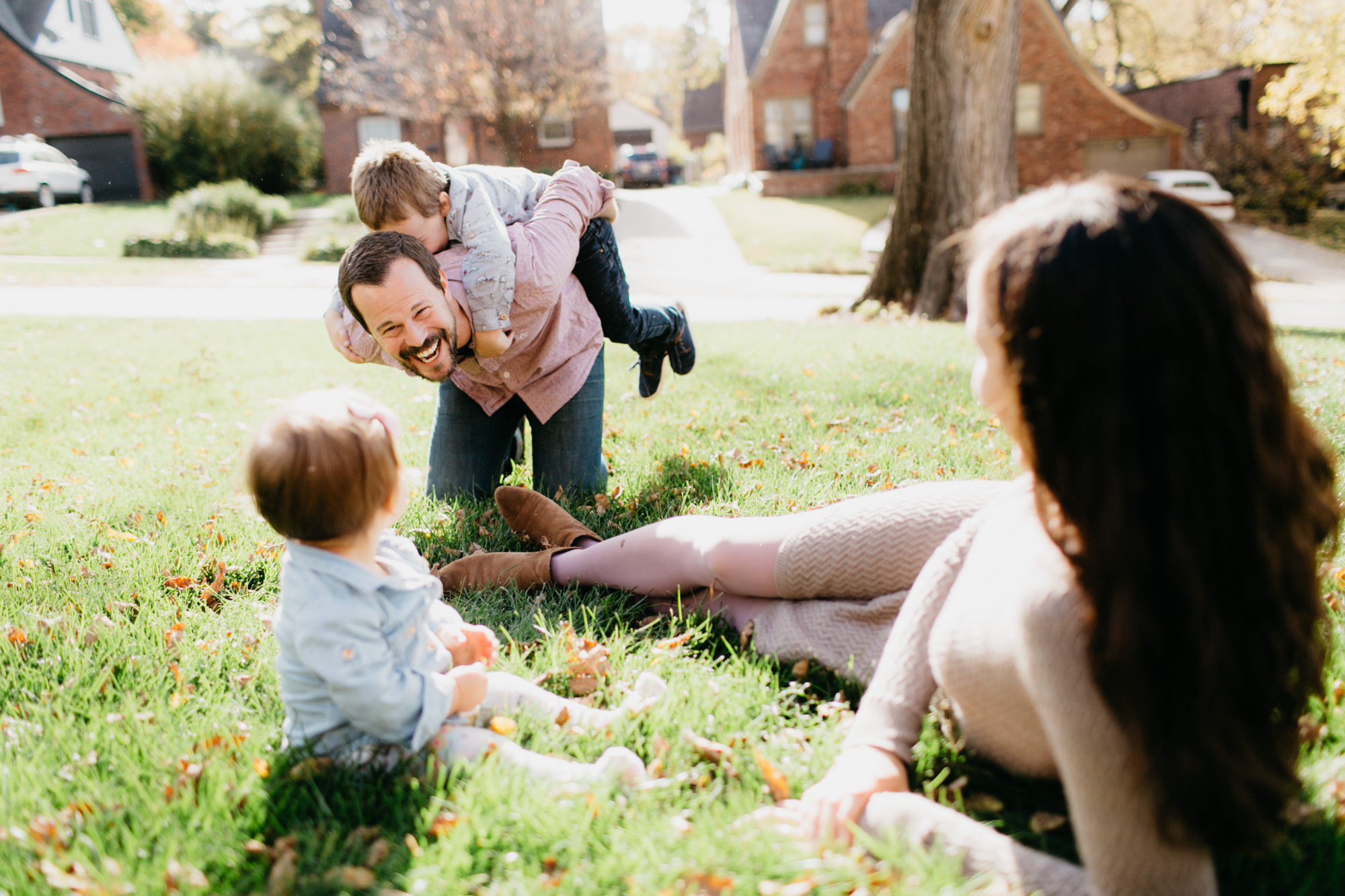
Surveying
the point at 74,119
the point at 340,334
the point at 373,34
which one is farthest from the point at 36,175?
the point at 340,334

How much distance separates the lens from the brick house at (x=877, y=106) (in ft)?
91.0

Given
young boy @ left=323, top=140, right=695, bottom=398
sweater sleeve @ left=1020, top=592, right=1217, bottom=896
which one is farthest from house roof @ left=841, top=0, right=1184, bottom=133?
sweater sleeve @ left=1020, top=592, right=1217, bottom=896

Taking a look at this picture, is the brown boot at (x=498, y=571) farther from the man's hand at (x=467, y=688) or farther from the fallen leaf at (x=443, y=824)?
the fallen leaf at (x=443, y=824)

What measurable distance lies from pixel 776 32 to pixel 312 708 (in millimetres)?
32279

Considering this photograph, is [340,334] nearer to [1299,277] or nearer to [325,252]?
[325,252]

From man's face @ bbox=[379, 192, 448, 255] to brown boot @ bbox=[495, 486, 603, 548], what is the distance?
3.04 feet

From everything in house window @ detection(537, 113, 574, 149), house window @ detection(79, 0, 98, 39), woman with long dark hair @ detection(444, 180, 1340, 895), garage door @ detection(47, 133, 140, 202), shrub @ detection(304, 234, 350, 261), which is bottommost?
woman with long dark hair @ detection(444, 180, 1340, 895)

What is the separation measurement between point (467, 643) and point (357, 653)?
44 centimetres

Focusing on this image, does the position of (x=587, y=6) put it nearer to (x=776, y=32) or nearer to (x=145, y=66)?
(x=776, y=32)

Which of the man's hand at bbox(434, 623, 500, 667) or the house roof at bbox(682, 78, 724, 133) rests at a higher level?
the house roof at bbox(682, 78, 724, 133)

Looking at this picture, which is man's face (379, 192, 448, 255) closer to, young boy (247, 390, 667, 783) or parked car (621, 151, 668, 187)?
young boy (247, 390, 667, 783)

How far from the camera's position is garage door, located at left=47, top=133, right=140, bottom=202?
2908 cm

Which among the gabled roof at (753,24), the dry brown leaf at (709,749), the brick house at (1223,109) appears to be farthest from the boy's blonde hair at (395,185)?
the gabled roof at (753,24)

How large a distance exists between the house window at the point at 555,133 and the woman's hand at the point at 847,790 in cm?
3162
